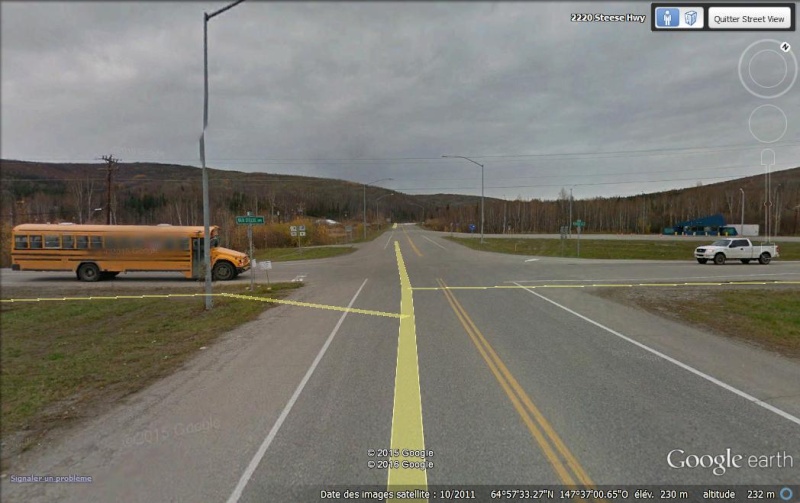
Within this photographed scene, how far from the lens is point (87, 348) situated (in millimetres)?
7273

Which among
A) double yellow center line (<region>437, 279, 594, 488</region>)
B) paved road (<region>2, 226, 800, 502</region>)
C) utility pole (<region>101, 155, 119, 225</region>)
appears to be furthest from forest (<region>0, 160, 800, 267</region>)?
double yellow center line (<region>437, 279, 594, 488</region>)

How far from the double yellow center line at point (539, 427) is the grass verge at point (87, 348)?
4.85m

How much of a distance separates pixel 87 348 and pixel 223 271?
1243 cm

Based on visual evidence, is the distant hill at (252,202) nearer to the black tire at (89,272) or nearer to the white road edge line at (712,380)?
the black tire at (89,272)

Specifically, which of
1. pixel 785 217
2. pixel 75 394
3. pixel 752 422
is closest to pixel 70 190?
pixel 75 394

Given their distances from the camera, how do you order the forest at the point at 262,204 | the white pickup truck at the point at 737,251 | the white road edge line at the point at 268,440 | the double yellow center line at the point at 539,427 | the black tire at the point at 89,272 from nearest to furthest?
the white road edge line at the point at 268,440, the double yellow center line at the point at 539,427, the black tire at the point at 89,272, the white pickup truck at the point at 737,251, the forest at the point at 262,204

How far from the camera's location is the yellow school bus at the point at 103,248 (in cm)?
1745

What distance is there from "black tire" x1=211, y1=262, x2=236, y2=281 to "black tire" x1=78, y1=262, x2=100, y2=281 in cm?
490

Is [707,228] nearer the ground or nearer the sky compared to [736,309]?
nearer the sky

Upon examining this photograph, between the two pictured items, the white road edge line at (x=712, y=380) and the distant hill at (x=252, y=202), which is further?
the distant hill at (x=252, y=202)

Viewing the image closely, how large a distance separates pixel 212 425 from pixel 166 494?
1127 millimetres

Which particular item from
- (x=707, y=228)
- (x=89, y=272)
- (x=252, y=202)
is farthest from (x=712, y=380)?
(x=252, y=202)

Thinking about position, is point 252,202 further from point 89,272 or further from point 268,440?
point 268,440

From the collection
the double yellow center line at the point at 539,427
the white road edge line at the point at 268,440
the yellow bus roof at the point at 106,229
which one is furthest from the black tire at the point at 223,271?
the double yellow center line at the point at 539,427
